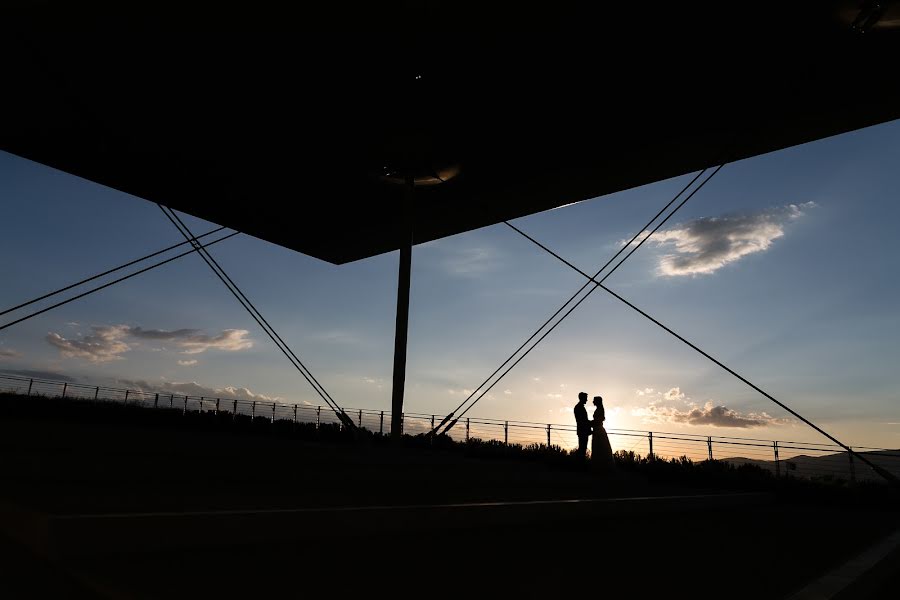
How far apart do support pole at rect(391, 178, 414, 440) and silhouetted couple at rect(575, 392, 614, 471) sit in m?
3.59

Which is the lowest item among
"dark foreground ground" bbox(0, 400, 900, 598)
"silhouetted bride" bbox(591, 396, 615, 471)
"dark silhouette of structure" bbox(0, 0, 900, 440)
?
"dark foreground ground" bbox(0, 400, 900, 598)

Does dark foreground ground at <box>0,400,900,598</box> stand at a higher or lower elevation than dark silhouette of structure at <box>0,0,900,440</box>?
lower

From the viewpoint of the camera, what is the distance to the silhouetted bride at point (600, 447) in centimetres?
1007

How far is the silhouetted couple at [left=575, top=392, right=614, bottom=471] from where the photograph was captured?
10.1 meters

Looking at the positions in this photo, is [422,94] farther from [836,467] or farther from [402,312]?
[836,467]

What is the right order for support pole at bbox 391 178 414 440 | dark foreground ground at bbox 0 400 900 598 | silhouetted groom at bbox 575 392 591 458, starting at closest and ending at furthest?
dark foreground ground at bbox 0 400 900 598 < silhouetted groom at bbox 575 392 591 458 < support pole at bbox 391 178 414 440

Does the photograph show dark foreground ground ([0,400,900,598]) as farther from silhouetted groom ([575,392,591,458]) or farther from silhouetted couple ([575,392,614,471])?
silhouetted groom ([575,392,591,458])

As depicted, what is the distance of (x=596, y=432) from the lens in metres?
10.2

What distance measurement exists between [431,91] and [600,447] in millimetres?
6493

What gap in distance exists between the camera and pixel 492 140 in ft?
34.6

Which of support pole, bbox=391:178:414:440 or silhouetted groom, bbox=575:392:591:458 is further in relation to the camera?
support pole, bbox=391:178:414:440

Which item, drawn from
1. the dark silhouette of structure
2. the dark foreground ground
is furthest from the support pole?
the dark foreground ground

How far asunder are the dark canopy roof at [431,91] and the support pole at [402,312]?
952 millimetres

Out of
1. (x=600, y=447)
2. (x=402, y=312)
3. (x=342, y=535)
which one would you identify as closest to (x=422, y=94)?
(x=402, y=312)
